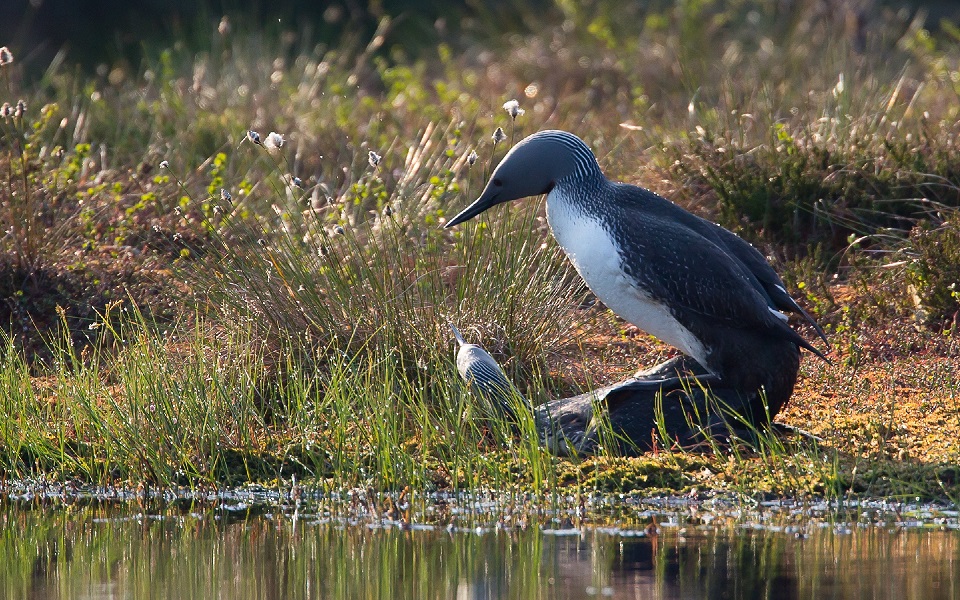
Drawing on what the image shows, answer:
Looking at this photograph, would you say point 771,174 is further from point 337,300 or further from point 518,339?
point 337,300

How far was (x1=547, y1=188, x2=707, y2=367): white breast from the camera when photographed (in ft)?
17.9

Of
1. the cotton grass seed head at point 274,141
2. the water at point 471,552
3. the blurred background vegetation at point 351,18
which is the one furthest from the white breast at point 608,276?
the blurred background vegetation at point 351,18

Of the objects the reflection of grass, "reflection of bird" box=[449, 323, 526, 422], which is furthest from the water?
"reflection of bird" box=[449, 323, 526, 422]

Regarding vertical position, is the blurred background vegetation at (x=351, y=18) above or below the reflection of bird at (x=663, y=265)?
above

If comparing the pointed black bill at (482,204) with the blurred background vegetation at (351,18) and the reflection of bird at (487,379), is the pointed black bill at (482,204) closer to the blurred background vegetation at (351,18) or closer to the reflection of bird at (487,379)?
the reflection of bird at (487,379)

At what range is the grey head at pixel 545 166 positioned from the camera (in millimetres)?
5641

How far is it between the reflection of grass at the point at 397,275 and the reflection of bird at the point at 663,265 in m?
0.39

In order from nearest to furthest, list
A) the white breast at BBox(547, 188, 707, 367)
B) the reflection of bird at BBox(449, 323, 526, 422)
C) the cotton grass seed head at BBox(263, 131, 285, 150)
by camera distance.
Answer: the white breast at BBox(547, 188, 707, 367) < the reflection of bird at BBox(449, 323, 526, 422) < the cotton grass seed head at BBox(263, 131, 285, 150)

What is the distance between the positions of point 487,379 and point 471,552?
Answer: 1.38 m

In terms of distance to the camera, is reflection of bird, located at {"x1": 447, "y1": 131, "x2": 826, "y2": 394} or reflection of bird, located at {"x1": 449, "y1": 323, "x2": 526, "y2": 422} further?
reflection of bird, located at {"x1": 449, "y1": 323, "x2": 526, "y2": 422}

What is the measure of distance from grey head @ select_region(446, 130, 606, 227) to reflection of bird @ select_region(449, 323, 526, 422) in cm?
63

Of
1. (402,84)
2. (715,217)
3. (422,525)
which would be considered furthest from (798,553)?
(402,84)

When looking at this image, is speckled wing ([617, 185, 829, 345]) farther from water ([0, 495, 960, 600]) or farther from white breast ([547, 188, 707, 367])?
water ([0, 495, 960, 600])

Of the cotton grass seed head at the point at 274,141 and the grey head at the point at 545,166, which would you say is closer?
the grey head at the point at 545,166
